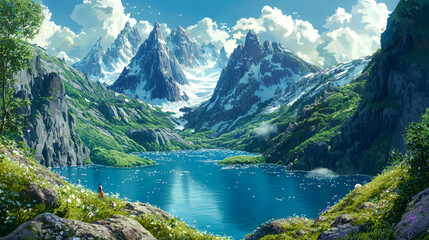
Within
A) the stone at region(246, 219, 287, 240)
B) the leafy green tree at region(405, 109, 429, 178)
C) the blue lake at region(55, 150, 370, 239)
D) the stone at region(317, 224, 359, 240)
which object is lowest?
the blue lake at region(55, 150, 370, 239)

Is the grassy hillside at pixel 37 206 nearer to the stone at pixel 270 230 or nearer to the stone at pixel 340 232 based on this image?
the stone at pixel 270 230

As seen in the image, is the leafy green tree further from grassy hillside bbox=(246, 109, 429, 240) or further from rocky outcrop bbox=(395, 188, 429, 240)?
rocky outcrop bbox=(395, 188, 429, 240)

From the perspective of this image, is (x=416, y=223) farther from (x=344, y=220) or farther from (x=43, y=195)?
(x=43, y=195)

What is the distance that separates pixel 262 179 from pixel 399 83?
304 feet

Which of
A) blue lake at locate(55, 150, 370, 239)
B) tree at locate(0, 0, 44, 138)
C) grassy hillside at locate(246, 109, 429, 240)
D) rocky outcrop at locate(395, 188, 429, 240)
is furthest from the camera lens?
blue lake at locate(55, 150, 370, 239)

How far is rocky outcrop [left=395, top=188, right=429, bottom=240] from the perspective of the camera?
13781mm

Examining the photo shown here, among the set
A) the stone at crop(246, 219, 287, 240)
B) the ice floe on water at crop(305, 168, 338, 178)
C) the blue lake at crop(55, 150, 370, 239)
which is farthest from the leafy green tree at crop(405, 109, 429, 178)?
the ice floe on water at crop(305, 168, 338, 178)

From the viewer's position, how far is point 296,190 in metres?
141

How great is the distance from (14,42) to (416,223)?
2830cm

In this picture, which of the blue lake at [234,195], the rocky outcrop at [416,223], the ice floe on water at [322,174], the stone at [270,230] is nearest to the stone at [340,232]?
the rocky outcrop at [416,223]

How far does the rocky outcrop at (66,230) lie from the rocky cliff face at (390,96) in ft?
590

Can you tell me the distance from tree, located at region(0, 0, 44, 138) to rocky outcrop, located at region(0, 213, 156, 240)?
12384 mm

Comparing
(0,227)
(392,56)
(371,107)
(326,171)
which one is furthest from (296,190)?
(0,227)

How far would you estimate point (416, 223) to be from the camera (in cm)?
1425
